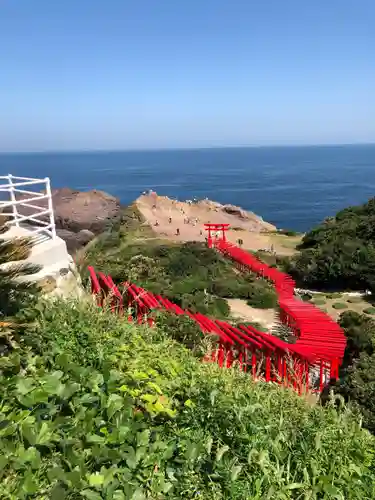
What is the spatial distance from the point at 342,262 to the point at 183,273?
358 inches

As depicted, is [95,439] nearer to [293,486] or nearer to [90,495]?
[90,495]

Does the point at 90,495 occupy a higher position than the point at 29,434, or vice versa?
the point at 29,434

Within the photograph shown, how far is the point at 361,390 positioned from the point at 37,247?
767cm

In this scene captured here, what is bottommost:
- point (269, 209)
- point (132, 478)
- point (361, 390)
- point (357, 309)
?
point (269, 209)

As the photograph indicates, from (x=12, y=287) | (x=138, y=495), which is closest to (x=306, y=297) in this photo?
(x=12, y=287)

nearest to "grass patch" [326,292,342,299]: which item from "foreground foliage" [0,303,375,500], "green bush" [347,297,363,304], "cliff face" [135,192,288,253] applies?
"green bush" [347,297,363,304]

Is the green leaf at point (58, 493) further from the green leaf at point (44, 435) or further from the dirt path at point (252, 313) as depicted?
the dirt path at point (252, 313)

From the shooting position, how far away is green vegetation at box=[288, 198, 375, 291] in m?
23.0

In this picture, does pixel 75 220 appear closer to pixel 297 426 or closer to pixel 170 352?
pixel 170 352

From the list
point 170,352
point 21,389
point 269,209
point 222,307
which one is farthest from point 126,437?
point 269,209

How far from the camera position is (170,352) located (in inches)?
290

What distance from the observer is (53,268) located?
9195mm

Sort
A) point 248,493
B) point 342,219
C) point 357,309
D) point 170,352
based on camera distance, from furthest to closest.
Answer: point 342,219 < point 357,309 < point 170,352 < point 248,493

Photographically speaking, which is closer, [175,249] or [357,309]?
[357,309]
